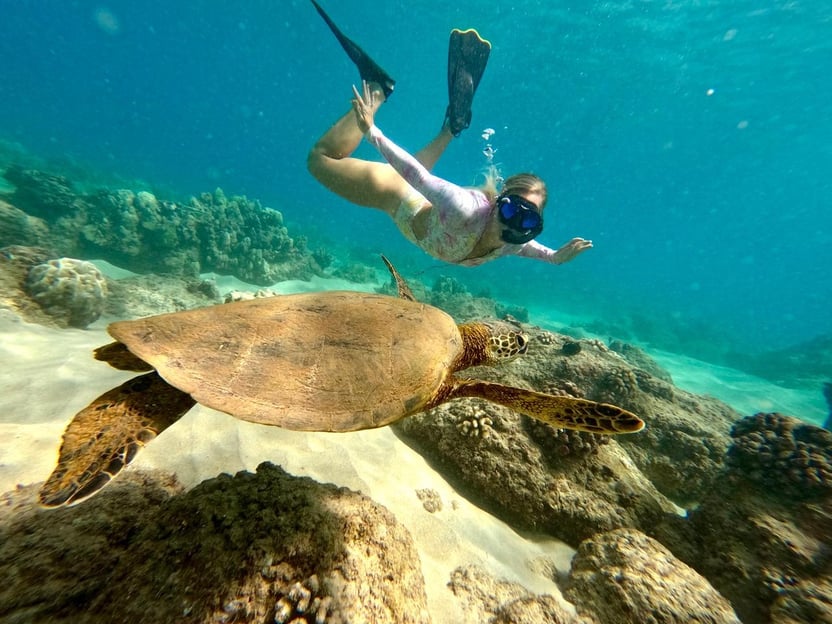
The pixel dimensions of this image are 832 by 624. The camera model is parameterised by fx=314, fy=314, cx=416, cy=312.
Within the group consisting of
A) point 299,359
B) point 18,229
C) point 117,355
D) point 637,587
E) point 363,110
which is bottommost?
point 18,229

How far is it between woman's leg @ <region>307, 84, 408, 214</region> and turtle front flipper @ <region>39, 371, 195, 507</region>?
4.57 meters

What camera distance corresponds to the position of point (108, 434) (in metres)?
1.92

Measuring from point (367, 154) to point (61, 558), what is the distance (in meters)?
70.5

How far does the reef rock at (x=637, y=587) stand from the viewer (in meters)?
2.16

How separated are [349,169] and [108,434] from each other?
5.11 m

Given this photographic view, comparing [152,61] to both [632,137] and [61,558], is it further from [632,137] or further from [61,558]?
[61,558]

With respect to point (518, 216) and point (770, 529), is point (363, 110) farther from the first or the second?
point (770, 529)

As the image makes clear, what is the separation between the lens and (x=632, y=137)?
51.0 meters

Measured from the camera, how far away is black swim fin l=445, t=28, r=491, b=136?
728 cm

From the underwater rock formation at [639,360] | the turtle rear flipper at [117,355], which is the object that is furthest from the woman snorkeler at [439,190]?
the underwater rock formation at [639,360]

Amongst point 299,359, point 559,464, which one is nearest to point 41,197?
point 299,359

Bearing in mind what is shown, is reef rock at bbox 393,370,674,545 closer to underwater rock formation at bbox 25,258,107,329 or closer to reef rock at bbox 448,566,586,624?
reef rock at bbox 448,566,586,624

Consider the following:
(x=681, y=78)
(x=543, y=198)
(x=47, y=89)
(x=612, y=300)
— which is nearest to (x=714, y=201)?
(x=681, y=78)

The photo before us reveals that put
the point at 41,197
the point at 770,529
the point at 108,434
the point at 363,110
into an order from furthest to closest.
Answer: the point at 41,197
the point at 363,110
the point at 770,529
the point at 108,434
